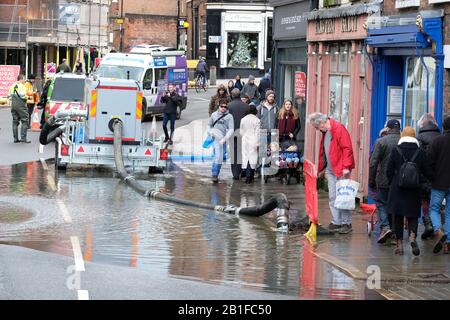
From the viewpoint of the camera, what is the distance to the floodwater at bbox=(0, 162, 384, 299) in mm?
12188

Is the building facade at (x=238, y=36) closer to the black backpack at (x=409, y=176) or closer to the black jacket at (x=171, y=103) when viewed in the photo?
the black jacket at (x=171, y=103)

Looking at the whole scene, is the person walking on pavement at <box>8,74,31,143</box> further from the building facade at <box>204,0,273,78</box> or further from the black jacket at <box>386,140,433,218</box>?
the building facade at <box>204,0,273,78</box>

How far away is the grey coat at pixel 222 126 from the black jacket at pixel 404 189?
9189mm

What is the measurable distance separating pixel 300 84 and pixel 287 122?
236 cm

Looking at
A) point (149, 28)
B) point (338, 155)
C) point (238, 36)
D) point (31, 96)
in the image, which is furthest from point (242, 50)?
point (338, 155)

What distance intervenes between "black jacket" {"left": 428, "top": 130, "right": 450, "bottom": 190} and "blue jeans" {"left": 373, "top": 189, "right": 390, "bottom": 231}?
2.86 ft

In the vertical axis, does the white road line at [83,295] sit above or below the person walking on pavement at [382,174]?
below

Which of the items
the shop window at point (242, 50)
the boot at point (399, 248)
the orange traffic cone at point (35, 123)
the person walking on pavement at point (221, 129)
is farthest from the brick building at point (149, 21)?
the boot at point (399, 248)

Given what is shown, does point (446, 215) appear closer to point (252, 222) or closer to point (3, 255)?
point (252, 222)

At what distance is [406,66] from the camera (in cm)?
1802

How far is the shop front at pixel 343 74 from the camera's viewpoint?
1919cm

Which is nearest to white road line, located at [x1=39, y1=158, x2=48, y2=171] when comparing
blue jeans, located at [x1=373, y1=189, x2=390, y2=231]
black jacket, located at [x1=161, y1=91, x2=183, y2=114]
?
black jacket, located at [x1=161, y1=91, x2=183, y2=114]

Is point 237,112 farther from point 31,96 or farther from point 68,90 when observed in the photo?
point 31,96
